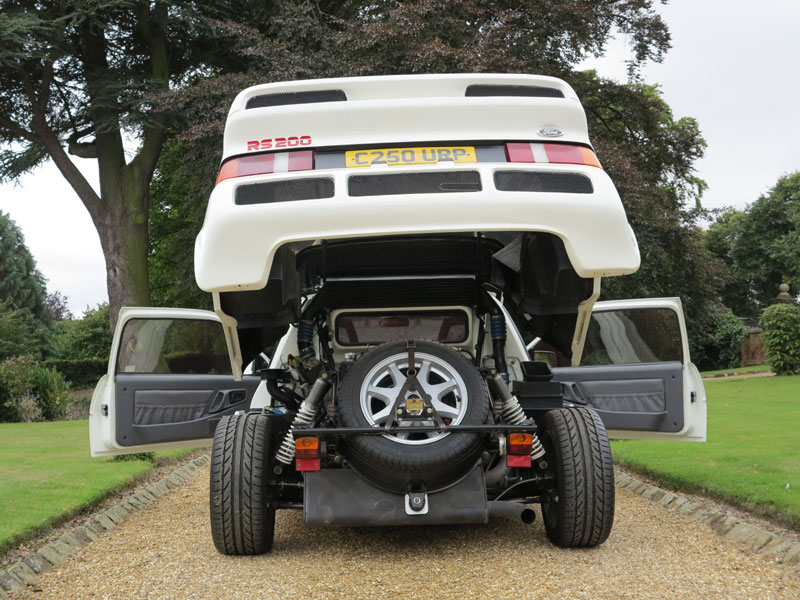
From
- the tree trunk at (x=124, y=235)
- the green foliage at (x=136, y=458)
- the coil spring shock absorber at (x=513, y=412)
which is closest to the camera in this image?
the coil spring shock absorber at (x=513, y=412)

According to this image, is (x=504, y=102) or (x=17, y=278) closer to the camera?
(x=504, y=102)

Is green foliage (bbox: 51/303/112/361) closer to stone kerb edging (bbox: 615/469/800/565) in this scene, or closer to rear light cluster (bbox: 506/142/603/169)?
stone kerb edging (bbox: 615/469/800/565)

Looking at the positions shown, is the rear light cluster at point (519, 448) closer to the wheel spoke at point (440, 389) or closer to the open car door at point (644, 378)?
the wheel spoke at point (440, 389)

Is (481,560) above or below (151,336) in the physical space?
below

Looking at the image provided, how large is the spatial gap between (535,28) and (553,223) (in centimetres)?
1232

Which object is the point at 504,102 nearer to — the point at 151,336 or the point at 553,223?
the point at 553,223

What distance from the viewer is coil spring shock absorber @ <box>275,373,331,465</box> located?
4992mm

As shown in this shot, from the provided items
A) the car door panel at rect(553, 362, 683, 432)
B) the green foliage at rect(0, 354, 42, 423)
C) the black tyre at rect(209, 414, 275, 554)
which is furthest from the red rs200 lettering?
the green foliage at rect(0, 354, 42, 423)

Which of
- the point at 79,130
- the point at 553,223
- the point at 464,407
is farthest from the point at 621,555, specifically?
the point at 79,130

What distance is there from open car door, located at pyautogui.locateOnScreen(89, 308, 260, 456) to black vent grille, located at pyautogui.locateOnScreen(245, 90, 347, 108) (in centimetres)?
224

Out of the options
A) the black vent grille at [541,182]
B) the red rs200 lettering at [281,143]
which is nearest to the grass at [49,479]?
the red rs200 lettering at [281,143]

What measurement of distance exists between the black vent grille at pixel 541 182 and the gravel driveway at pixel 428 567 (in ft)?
6.36

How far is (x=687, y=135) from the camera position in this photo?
57.9 feet

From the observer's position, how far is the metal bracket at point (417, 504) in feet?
15.4
